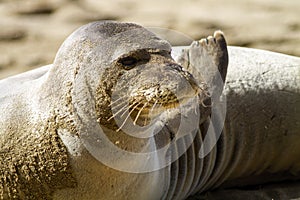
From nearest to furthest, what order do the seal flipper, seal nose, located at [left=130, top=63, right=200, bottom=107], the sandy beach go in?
seal nose, located at [left=130, top=63, right=200, bottom=107], the seal flipper, the sandy beach

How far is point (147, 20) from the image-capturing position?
4414 mm

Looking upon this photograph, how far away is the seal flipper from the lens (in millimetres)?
2479

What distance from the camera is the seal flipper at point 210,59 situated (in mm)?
2479

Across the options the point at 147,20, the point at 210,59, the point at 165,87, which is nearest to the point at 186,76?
the point at 165,87

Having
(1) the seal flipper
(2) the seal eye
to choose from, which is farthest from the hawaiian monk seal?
(1) the seal flipper

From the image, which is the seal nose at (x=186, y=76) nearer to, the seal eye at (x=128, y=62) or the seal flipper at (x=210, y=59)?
the seal eye at (x=128, y=62)

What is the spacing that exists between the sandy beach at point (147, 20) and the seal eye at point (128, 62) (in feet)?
6.05

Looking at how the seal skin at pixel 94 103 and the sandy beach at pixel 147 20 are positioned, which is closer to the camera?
the seal skin at pixel 94 103

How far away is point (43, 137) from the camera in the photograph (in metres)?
2.20

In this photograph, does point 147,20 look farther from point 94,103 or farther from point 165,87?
point 165,87

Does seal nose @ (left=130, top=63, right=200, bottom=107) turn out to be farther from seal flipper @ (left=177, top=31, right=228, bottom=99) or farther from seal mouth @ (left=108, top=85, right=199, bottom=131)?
seal flipper @ (left=177, top=31, right=228, bottom=99)

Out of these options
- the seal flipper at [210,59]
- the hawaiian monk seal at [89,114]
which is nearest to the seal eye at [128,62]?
the hawaiian monk seal at [89,114]

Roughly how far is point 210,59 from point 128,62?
483mm

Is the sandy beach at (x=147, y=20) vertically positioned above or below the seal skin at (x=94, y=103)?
above
